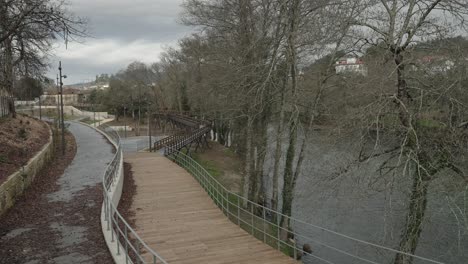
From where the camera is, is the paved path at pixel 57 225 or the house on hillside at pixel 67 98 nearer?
the paved path at pixel 57 225

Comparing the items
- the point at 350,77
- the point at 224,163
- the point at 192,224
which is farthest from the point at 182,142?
the point at 192,224

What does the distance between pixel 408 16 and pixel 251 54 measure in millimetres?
9493

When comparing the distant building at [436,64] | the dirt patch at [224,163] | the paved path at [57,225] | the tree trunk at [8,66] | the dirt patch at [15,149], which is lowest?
the dirt patch at [224,163]

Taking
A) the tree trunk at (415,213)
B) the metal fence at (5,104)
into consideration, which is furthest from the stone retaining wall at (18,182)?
the metal fence at (5,104)

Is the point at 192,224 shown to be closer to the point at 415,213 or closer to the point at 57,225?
the point at 57,225

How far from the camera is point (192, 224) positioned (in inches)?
505

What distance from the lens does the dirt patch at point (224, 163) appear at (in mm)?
29312

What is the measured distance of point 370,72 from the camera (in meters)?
11.1

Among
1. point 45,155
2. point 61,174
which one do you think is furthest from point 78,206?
point 45,155

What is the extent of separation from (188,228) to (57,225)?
359 cm

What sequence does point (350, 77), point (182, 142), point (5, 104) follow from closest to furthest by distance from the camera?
point (350, 77)
point (5, 104)
point (182, 142)

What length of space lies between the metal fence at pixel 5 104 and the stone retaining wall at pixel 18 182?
513 inches

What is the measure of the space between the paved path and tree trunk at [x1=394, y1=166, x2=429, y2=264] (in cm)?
667

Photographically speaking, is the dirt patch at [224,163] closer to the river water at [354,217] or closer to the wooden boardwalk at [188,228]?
the river water at [354,217]
